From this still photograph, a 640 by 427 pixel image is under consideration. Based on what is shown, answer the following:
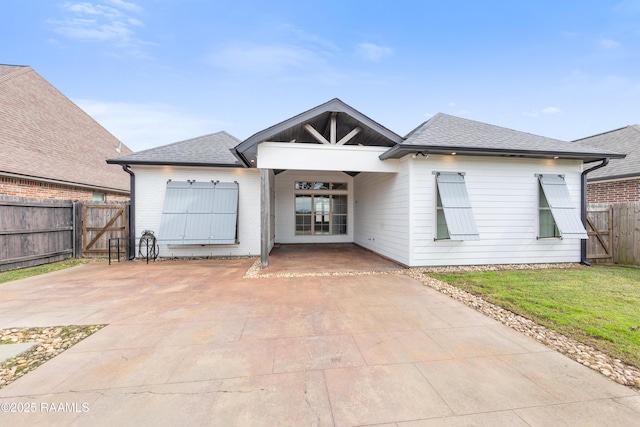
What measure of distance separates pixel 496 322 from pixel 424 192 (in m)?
3.70

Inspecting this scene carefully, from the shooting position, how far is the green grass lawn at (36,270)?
577 cm

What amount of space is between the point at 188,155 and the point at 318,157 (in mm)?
4648

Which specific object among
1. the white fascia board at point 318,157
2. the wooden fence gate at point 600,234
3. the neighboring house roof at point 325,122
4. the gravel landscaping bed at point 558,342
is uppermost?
the neighboring house roof at point 325,122

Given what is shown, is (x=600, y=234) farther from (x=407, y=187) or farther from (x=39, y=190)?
(x=39, y=190)

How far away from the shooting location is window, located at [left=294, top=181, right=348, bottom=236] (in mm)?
11805

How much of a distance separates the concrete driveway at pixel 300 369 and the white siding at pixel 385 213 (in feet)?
9.37

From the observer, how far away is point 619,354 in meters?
2.61

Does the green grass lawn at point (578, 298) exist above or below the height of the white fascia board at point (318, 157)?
below

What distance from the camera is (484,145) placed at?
6.44m

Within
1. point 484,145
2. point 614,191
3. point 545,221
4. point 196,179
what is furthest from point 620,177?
point 196,179

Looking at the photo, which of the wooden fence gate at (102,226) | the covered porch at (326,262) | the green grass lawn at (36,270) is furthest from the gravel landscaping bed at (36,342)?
the wooden fence gate at (102,226)

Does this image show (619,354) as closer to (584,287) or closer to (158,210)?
(584,287)

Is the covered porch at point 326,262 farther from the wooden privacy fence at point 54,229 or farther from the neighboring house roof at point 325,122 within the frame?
the wooden privacy fence at point 54,229

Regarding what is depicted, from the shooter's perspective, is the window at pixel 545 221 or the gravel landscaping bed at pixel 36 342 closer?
the gravel landscaping bed at pixel 36 342
